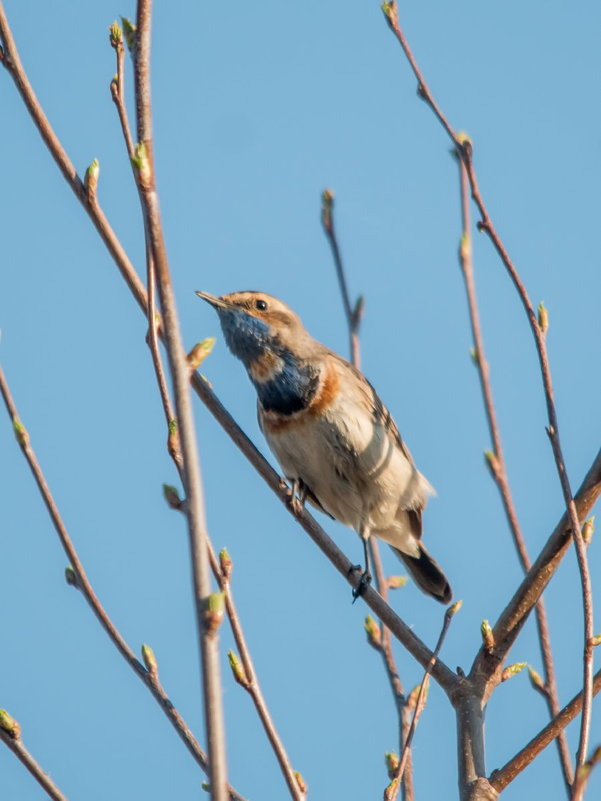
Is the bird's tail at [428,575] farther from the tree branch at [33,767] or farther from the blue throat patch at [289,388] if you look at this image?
the tree branch at [33,767]

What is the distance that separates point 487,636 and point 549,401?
4.27ft

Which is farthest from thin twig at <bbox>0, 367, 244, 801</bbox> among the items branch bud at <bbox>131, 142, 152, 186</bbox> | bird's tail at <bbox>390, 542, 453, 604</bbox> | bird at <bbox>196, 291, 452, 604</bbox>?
bird's tail at <bbox>390, 542, 453, 604</bbox>

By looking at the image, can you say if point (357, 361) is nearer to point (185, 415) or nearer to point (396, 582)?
point (396, 582)

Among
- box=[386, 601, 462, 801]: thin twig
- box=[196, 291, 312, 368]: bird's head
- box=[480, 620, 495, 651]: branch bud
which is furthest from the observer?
box=[196, 291, 312, 368]: bird's head

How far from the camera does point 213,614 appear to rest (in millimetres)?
3156

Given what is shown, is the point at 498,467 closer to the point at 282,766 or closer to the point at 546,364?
the point at 546,364

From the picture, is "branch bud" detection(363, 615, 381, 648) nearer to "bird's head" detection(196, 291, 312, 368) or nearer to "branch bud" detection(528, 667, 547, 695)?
"branch bud" detection(528, 667, 547, 695)

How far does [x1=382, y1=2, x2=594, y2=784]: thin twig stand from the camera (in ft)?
13.6

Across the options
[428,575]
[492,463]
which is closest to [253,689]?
[492,463]

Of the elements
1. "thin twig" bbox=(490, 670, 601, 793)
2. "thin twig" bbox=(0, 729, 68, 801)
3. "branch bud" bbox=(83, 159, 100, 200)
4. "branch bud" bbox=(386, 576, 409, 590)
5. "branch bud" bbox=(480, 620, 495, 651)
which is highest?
"branch bud" bbox=(386, 576, 409, 590)

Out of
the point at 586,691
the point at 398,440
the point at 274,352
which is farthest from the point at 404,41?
the point at 398,440

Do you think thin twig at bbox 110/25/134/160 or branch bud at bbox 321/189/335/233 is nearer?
thin twig at bbox 110/25/134/160

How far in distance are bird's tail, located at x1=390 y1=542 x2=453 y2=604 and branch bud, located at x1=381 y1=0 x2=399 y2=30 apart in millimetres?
4700

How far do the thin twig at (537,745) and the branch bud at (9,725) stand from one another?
195 centimetres
